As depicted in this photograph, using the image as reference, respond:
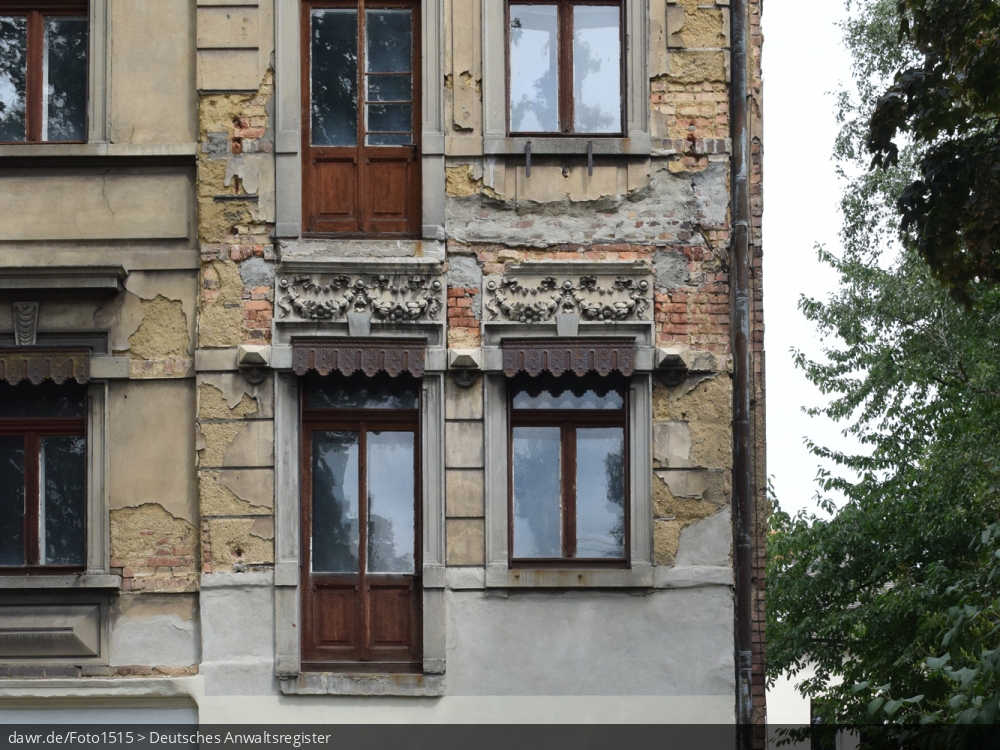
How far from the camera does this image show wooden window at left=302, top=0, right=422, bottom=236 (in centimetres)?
1128

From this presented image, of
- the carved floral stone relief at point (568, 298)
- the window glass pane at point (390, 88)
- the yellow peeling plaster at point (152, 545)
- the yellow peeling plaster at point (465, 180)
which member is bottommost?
the yellow peeling plaster at point (152, 545)

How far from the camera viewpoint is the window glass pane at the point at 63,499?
1103cm

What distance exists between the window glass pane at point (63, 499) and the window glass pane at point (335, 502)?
6.44ft

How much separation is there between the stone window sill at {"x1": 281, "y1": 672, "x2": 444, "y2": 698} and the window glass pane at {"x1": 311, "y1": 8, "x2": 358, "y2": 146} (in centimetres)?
452

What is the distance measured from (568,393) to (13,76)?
18.4 ft

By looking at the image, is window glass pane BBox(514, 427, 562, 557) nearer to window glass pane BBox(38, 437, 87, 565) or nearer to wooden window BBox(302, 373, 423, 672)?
wooden window BBox(302, 373, 423, 672)

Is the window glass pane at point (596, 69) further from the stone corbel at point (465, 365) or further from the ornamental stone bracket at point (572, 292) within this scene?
the stone corbel at point (465, 365)

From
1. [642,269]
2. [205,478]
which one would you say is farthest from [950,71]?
[205,478]

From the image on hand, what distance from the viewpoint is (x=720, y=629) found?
1078cm

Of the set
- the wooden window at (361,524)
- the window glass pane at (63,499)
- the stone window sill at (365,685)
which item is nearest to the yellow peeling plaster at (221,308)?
the wooden window at (361,524)

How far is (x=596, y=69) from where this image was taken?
11.5 metres

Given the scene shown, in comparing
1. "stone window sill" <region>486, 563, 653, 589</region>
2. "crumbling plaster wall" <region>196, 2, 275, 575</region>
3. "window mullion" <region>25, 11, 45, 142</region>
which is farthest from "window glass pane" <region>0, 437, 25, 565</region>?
"stone window sill" <region>486, 563, 653, 589</region>

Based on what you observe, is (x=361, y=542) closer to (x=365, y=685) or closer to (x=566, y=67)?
(x=365, y=685)

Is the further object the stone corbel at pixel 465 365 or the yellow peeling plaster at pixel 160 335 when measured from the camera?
the yellow peeling plaster at pixel 160 335
